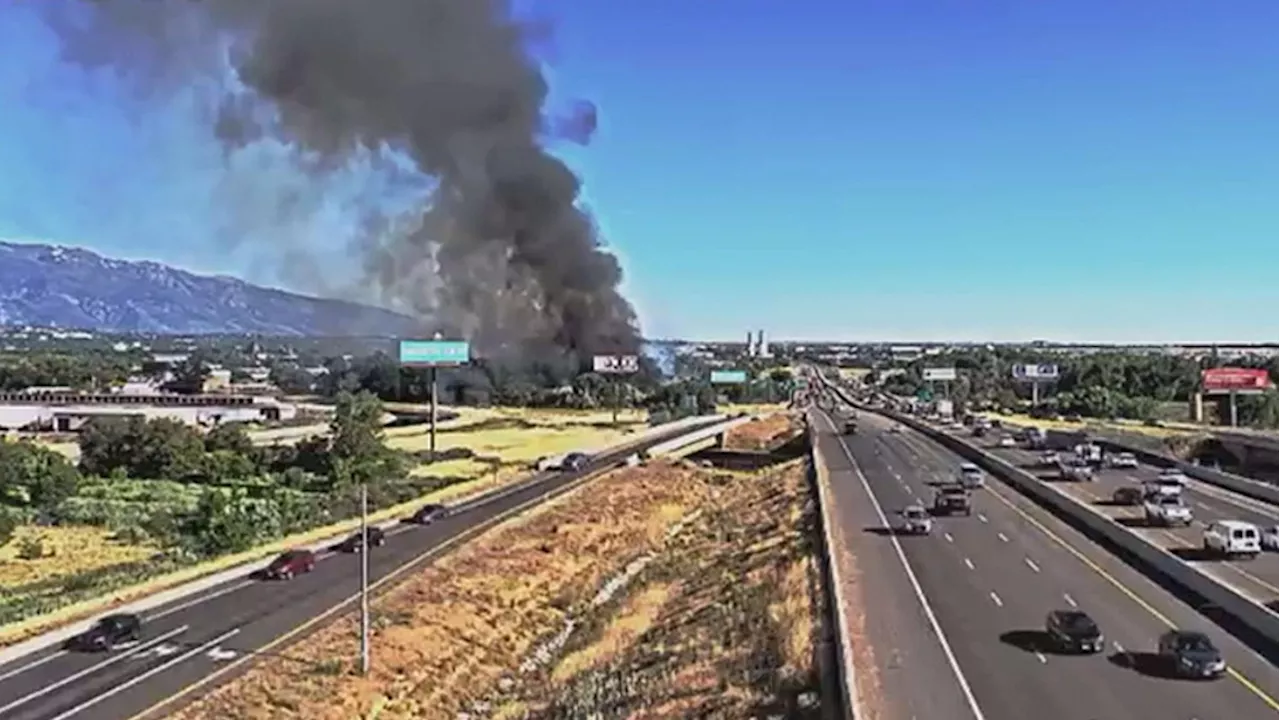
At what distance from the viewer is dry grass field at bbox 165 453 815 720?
31.4m

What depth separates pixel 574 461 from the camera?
93875 mm

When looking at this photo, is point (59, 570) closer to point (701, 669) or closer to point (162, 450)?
point (701, 669)

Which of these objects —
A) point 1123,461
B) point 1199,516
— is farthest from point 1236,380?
point 1199,516

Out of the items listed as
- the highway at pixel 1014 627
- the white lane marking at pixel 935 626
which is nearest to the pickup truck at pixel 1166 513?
the highway at pixel 1014 627

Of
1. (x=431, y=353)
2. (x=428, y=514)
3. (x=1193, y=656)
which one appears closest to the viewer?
(x=1193, y=656)

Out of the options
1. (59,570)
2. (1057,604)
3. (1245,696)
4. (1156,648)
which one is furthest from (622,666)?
(59,570)

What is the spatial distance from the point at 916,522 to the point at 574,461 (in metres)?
46.0

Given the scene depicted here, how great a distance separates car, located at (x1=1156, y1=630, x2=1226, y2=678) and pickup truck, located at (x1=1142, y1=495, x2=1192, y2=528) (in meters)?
26.0

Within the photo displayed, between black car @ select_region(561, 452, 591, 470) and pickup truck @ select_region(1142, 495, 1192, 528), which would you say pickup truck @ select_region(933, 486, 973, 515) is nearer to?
pickup truck @ select_region(1142, 495, 1192, 528)

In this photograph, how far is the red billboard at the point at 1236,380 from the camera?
120688 millimetres

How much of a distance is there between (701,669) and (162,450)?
73.7 meters

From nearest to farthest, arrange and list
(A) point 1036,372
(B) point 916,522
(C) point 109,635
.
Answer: (C) point 109,635
(B) point 916,522
(A) point 1036,372

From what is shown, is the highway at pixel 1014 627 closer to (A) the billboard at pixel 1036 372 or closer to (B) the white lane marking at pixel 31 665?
(B) the white lane marking at pixel 31 665

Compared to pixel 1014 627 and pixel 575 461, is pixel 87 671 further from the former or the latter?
pixel 575 461
